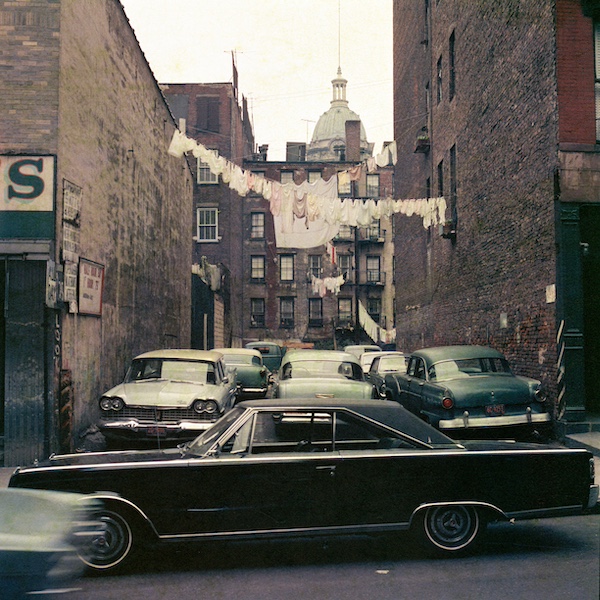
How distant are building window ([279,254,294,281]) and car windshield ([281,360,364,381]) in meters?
38.4

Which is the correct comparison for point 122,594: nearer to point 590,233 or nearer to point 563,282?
point 563,282

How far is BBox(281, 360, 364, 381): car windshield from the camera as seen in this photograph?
40.6 feet

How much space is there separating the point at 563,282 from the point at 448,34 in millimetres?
11662

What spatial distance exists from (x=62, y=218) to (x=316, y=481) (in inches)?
285

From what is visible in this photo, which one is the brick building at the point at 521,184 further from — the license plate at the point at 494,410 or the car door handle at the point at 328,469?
the car door handle at the point at 328,469

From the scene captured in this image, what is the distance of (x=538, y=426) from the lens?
10273 mm

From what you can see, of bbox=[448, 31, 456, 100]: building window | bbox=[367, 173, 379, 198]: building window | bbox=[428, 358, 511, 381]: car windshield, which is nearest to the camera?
bbox=[428, 358, 511, 381]: car windshield

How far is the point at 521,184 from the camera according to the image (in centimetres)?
1448

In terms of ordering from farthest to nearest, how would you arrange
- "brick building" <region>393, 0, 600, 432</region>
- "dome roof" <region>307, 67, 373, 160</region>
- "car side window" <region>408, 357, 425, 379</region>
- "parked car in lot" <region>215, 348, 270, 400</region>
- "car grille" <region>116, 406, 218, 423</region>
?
"dome roof" <region>307, 67, 373, 160</region> < "parked car in lot" <region>215, 348, 270, 400</region> < "brick building" <region>393, 0, 600, 432</region> < "car side window" <region>408, 357, 425, 379</region> < "car grille" <region>116, 406, 218, 423</region>

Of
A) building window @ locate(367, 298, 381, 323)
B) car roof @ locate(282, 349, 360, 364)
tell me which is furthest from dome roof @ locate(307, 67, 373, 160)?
car roof @ locate(282, 349, 360, 364)

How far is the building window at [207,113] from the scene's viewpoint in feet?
154

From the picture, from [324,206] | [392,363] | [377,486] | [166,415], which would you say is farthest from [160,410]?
[324,206]

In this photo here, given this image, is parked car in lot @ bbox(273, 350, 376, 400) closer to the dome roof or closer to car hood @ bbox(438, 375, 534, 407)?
car hood @ bbox(438, 375, 534, 407)

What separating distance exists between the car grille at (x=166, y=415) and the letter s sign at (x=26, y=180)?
11.6 feet
